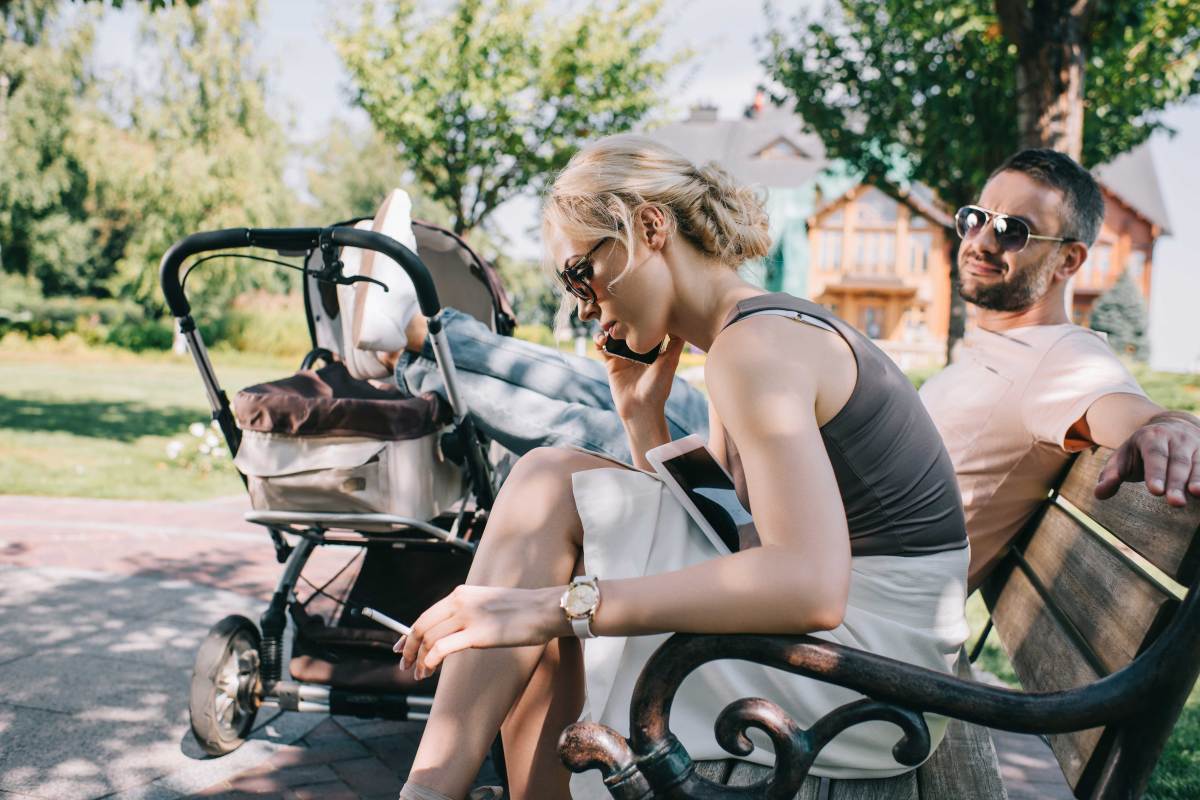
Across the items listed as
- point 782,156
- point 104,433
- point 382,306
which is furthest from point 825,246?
point 382,306

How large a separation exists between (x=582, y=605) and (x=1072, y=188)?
1862 millimetres

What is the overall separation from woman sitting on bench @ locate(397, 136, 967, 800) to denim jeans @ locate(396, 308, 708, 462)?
1.15 meters

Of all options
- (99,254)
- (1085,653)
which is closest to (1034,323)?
(1085,653)

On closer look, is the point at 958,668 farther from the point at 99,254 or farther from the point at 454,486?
the point at 99,254

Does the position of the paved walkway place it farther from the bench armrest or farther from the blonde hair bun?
the blonde hair bun

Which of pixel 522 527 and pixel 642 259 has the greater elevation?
pixel 642 259

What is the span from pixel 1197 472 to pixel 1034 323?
1279mm

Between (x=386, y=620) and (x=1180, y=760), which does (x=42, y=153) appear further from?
(x=1180, y=760)

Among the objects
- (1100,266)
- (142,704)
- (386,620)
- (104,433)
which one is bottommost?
(104,433)

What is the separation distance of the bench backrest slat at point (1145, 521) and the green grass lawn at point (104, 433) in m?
7.45

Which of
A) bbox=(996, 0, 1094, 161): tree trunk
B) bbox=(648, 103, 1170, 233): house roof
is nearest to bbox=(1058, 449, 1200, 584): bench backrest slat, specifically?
bbox=(996, 0, 1094, 161): tree trunk

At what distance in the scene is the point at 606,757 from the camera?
1.38 meters

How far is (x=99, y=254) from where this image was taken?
40.7 m

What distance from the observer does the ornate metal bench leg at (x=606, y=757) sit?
1.38m
